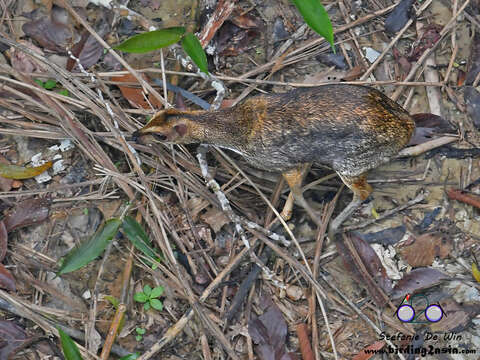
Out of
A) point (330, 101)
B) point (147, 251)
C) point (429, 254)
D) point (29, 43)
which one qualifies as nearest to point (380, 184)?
point (429, 254)

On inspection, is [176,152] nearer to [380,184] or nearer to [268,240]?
[268,240]

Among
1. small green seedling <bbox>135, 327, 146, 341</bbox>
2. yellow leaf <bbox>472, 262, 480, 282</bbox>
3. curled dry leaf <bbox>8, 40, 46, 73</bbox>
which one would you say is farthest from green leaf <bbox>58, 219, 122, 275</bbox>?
yellow leaf <bbox>472, 262, 480, 282</bbox>

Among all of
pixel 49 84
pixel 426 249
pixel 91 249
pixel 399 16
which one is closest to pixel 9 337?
pixel 91 249

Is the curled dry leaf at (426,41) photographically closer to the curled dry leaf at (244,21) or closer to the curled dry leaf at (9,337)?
the curled dry leaf at (244,21)

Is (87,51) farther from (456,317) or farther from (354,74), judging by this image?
(456,317)

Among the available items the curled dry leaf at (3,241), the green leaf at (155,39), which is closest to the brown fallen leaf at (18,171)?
the curled dry leaf at (3,241)

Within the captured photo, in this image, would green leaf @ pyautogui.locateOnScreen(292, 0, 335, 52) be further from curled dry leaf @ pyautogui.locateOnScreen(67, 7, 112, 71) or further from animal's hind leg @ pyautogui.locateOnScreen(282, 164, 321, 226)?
curled dry leaf @ pyautogui.locateOnScreen(67, 7, 112, 71)

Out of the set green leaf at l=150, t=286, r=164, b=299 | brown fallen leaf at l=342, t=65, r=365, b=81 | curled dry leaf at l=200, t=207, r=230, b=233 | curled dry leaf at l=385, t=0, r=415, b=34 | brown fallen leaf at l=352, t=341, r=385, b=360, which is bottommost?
brown fallen leaf at l=352, t=341, r=385, b=360
